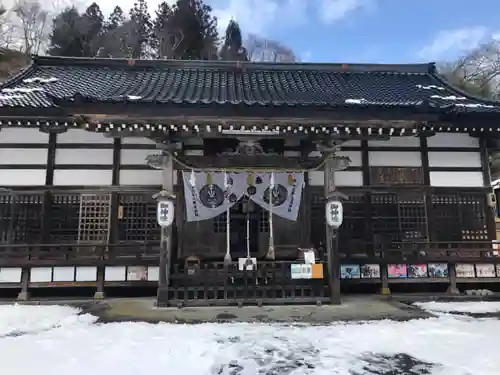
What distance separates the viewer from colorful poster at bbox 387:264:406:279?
990cm

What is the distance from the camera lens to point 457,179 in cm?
1061

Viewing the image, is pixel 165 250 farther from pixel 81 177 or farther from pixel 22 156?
pixel 22 156

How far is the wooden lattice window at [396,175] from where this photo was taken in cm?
1051

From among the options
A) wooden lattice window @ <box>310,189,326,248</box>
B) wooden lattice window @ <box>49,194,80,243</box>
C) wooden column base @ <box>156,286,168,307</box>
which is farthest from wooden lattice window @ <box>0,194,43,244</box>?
wooden lattice window @ <box>310,189,326,248</box>

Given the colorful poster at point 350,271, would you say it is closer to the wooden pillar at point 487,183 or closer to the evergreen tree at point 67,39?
the wooden pillar at point 487,183

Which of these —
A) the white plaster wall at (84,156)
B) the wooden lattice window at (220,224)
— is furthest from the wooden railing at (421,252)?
the white plaster wall at (84,156)

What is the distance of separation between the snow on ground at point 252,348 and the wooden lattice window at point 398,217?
3.58 meters

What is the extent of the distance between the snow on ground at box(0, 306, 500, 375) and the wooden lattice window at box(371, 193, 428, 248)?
3.58 m

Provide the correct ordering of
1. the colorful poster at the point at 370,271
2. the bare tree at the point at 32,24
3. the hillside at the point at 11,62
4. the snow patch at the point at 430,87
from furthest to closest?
the bare tree at the point at 32,24 < the hillside at the point at 11,62 < the snow patch at the point at 430,87 < the colorful poster at the point at 370,271

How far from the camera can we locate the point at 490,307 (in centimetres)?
817

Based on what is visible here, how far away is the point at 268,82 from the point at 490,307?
896 centimetres

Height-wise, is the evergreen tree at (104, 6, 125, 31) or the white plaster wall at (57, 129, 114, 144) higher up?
the evergreen tree at (104, 6, 125, 31)

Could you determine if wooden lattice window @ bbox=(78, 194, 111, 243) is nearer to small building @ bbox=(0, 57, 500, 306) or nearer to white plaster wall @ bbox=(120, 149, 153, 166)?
small building @ bbox=(0, 57, 500, 306)

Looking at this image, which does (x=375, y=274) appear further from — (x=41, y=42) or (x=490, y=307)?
(x=41, y=42)
